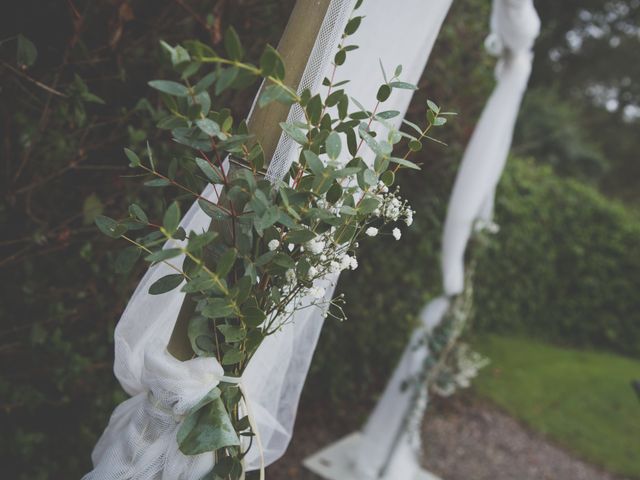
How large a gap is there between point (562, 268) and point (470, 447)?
3996 millimetres

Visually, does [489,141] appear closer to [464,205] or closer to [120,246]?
[464,205]

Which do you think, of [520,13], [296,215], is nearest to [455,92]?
[520,13]

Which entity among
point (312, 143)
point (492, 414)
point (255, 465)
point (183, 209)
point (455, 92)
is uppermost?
point (455, 92)

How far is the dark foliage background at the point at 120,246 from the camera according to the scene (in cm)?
183

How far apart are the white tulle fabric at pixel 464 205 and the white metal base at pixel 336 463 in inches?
4.0

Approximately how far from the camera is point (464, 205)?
9.43ft

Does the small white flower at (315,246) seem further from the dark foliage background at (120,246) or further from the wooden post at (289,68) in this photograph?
the dark foliage background at (120,246)

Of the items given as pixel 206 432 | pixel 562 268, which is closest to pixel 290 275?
pixel 206 432

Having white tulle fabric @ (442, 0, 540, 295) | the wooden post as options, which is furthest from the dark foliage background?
white tulle fabric @ (442, 0, 540, 295)

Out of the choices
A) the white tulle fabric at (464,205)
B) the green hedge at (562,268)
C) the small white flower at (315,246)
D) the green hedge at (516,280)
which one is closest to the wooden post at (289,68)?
the small white flower at (315,246)

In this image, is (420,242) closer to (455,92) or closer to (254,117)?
(455,92)

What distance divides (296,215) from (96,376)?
1729 mm

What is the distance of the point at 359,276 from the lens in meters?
3.71

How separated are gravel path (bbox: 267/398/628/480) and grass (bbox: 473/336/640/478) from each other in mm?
264
